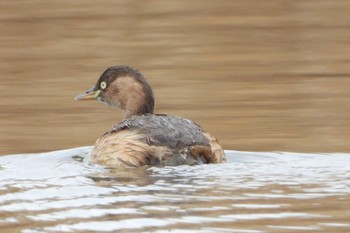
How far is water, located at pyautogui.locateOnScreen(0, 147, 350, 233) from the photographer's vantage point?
25.9 ft

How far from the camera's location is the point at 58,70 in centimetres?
1393

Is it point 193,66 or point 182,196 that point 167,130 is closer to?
point 182,196

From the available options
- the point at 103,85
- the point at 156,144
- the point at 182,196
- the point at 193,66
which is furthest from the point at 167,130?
the point at 193,66

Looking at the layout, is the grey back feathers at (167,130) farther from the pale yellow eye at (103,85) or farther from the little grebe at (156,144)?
the pale yellow eye at (103,85)

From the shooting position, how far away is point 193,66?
13.9m

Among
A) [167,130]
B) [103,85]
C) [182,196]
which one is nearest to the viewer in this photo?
[182,196]

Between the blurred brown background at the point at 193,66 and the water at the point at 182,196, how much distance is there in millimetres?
1476

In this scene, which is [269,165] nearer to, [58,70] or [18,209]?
[18,209]

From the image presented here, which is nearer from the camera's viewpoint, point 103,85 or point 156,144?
point 156,144

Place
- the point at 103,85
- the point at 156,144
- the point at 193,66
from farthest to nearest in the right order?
the point at 193,66
the point at 103,85
the point at 156,144

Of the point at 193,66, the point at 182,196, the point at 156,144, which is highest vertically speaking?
the point at 193,66

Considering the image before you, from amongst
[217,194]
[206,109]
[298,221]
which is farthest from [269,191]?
[206,109]

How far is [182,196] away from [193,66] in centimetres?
541

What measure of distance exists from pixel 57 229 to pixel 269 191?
5.10 ft
